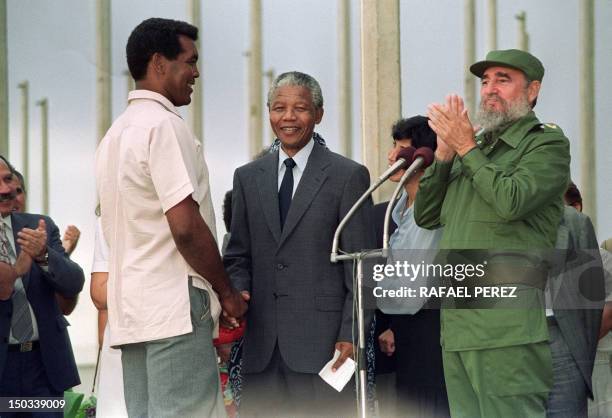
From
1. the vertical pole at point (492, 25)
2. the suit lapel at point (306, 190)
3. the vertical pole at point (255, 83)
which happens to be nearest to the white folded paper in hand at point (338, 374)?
the suit lapel at point (306, 190)

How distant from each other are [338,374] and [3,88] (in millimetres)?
3194

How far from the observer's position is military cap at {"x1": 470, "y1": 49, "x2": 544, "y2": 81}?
3.80m

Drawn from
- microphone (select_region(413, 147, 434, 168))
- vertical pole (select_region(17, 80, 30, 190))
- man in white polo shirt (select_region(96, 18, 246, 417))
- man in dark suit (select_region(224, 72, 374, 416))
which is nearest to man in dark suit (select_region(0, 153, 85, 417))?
vertical pole (select_region(17, 80, 30, 190))

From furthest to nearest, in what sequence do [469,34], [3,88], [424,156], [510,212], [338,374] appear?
[469,34] < [3,88] < [338,374] < [424,156] < [510,212]

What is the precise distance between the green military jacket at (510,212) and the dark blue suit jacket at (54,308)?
7.08ft

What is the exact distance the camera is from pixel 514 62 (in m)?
3.80

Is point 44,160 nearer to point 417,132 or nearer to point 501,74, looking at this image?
point 417,132

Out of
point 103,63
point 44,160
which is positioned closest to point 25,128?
point 44,160

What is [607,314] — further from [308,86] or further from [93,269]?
[93,269]

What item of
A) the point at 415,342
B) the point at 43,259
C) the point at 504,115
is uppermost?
the point at 504,115

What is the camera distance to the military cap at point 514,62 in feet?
12.5

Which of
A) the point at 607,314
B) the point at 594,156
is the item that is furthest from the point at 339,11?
the point at 607,314

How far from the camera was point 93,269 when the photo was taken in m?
4.74

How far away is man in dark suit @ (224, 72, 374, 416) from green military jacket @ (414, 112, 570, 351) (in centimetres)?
55
